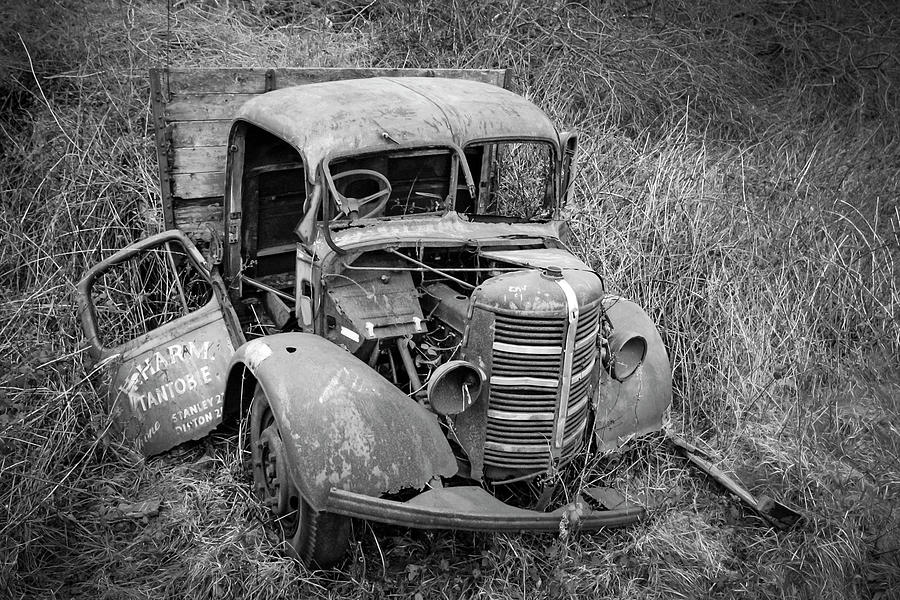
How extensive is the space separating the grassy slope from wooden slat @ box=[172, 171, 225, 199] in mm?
823

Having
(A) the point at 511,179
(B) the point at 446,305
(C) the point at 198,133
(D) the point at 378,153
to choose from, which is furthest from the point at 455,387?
(A) the point at 511,179

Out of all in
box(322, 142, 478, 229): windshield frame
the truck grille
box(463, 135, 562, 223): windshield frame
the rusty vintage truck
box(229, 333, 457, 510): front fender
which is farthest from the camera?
box(463, 135, 562, 223): windshield frame

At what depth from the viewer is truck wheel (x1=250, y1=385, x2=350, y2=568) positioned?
3.27 m

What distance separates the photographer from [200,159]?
15.7 feet

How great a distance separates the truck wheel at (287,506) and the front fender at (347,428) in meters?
0.20

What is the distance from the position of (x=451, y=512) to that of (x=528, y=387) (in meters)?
0.71

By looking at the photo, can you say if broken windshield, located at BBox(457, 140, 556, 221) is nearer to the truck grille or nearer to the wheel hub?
the truck grille

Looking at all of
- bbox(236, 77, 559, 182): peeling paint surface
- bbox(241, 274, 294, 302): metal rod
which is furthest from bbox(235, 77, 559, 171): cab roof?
bbox(241, 274, 294, 302): metal rod

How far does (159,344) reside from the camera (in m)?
4.29

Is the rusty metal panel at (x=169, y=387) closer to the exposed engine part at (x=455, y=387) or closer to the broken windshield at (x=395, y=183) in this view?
the broken windshield at (x=395, y=183)

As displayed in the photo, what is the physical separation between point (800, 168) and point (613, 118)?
1.71m

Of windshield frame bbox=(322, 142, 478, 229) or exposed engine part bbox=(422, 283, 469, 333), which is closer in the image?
exposed engine part bbox=(422, 283, 469, 333)

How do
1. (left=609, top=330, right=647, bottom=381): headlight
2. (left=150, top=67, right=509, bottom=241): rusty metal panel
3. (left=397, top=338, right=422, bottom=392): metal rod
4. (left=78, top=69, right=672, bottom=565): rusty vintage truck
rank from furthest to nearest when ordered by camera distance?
(left=150, top=67, right=509, bottom=241): rusty metal panel
(left=609, top=330, right=647, bottom=381): headlight
(left=397, top=338, right=422, bottom=392): metal rod
(left=78, top=69, right=672, bottom=565): rusty vintage truck

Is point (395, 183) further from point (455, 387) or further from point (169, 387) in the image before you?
point (169, 387)
